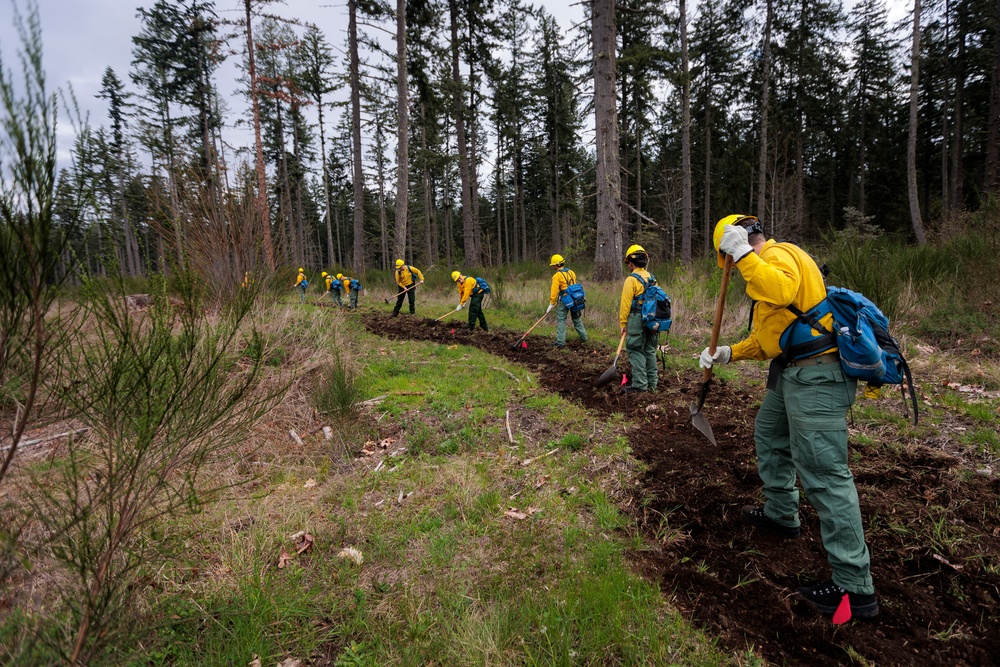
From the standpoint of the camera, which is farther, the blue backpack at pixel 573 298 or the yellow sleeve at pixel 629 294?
the blue backpack at pixel 573 298

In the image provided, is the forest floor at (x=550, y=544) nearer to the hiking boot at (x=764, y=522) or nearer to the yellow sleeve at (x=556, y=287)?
the hiking boot at (x=764, y=522)

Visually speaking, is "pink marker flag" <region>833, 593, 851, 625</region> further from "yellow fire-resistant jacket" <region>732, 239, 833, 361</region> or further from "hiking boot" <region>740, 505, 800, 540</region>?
"yellow fire-resistant jacket" <region>732, 239, 833, 361</region>

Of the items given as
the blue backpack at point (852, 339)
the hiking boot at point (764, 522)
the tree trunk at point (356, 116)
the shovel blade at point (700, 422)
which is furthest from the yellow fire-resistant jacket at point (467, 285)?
the tree trunk at point (356, 116)

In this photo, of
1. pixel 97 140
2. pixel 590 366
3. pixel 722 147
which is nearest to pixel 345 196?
pixel 722 147

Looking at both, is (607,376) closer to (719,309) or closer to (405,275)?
(719,309)

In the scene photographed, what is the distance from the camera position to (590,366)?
712cm

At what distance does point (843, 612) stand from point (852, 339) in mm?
1425

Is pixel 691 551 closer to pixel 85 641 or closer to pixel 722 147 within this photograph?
pixel 85 641

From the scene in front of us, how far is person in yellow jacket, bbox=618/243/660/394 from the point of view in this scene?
5.98 meters

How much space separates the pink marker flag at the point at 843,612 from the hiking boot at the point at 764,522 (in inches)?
26.3

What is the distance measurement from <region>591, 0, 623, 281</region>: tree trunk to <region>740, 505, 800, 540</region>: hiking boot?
33.3 ft

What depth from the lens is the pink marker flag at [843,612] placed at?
2.20m

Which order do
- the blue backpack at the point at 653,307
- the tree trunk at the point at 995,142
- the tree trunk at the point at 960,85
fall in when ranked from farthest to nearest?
the tree trunk at the point at 960,85 < the tree trunk at the point at 995,142 < the blue backpack at the point at 653,307

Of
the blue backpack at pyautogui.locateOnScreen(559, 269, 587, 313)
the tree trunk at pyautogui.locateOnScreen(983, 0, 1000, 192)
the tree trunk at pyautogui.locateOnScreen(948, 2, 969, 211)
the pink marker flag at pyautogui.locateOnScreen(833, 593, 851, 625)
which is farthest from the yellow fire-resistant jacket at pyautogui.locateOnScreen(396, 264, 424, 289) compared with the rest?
the tree trunk at pyautogui.locateOnScreen(948, 2, 969, 211)
